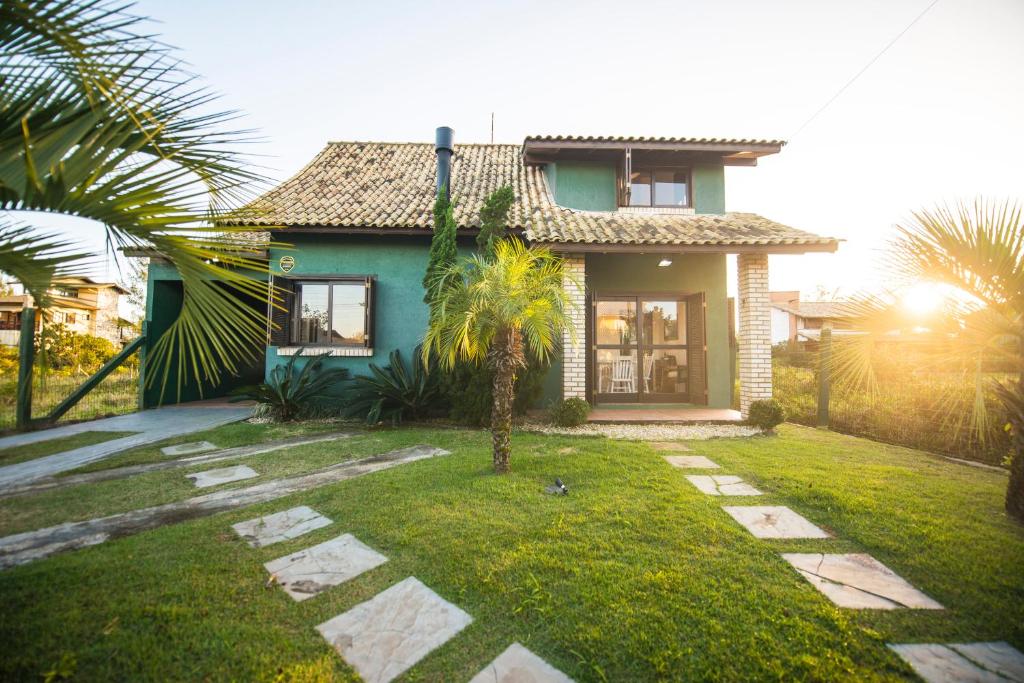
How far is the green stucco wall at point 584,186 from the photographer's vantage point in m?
8.40

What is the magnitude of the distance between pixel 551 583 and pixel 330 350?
254 inches

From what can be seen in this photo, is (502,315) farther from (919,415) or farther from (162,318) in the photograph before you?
(162,318)

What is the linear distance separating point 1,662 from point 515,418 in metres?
5.18

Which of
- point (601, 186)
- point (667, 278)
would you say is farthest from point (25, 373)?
point (667, 278)

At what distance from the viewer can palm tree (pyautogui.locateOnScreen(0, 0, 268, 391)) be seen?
1.41 meters

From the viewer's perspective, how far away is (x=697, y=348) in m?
7.80

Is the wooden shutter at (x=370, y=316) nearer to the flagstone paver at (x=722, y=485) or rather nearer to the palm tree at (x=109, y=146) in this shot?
the palm tree at (x=109, y=146)

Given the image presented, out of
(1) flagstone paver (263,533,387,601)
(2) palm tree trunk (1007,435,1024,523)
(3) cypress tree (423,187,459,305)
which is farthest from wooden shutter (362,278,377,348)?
(2) palm tree trunk (1007,435,1024,523)

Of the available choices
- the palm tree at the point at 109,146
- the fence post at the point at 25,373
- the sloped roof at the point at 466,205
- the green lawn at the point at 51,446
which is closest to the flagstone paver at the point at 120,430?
the green lawn at the point at 51,446

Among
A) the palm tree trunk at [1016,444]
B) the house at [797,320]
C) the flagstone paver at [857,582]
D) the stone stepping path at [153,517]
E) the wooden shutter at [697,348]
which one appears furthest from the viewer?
the house at [797,320]

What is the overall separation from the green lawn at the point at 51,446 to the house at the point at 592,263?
2.41m

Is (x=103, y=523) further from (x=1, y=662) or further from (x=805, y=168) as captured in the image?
(x=805, y=168)

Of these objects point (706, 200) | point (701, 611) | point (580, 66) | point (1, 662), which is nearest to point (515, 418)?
point (701, 611)

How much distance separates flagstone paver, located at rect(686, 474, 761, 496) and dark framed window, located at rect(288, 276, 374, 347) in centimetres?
629
